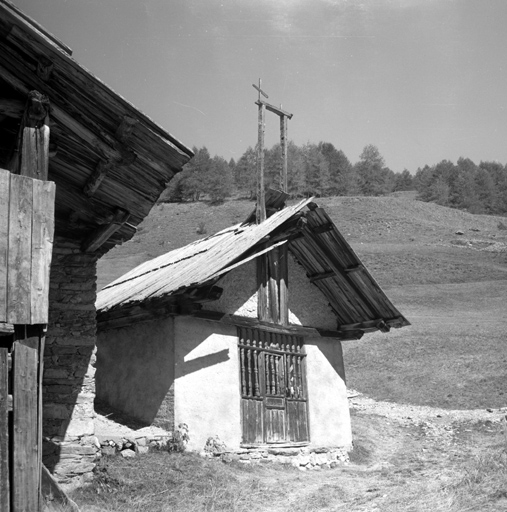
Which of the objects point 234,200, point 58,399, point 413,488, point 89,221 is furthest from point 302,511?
point 234,200

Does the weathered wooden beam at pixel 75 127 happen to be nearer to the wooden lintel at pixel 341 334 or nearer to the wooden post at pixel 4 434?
the wooden post at pixel 4 434

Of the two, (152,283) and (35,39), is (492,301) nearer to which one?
(152,283)

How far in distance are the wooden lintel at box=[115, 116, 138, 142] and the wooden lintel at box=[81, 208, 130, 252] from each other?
159cm

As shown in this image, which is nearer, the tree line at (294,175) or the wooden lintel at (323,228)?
the wooden lintel at (323,228)

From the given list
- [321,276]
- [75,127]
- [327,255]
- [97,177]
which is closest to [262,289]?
[321,276]

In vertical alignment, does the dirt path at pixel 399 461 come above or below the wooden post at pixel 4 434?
below

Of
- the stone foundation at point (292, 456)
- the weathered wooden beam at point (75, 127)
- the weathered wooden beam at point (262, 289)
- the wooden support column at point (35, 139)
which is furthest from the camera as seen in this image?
the weathered wooden beam at point (262, 289)

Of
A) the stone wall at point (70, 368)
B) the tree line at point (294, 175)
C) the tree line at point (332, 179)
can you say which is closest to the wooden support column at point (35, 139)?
the stone wall at point (70, 368)

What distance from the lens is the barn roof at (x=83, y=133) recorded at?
7.15 m

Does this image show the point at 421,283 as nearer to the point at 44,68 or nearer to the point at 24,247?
the point at 44,68

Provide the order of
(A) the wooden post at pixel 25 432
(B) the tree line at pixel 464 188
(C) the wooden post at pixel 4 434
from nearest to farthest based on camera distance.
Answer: (C) the wooden post at pixel 4 434 → (A) the wooden post at pixel 25 432 → (B) the tree line at pixel 464 188

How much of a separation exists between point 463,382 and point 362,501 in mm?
13239

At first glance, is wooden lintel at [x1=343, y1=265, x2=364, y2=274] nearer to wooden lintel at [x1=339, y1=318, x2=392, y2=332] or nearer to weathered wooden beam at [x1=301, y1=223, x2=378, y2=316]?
weathered wooden beam at [x1=301, y1=223, x2=378, y2=316]

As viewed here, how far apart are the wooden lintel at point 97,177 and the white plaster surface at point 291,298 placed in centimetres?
431
